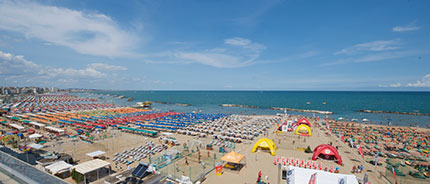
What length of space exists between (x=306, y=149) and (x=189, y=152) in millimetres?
12229

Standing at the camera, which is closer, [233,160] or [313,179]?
[313,179]

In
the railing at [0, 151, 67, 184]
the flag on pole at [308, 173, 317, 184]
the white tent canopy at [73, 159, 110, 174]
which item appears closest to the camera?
the railing at [0, 151, 67, 184]


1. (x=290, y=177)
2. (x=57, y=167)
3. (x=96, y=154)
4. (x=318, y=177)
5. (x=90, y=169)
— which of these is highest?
(x=318, y=177)

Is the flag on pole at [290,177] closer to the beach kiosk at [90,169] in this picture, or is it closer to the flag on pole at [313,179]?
the flag on pole at [313,179]

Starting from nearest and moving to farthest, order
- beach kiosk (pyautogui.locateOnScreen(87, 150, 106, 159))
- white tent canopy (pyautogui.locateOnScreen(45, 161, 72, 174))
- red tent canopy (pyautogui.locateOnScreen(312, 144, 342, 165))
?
white tent canopy (pyautogui.locateOnScreen(45, 161, 72, 174)), beach kiosk (pyautogui.locateOnScreen(87, 150, 106, 159)), red tent canopy (pyautogui.locateOnScreen(312, 144, 342, 165))

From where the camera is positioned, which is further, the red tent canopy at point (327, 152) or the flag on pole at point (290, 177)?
the red tent canopy at point (327, 152)

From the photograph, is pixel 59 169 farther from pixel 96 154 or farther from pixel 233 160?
pixel 233 160

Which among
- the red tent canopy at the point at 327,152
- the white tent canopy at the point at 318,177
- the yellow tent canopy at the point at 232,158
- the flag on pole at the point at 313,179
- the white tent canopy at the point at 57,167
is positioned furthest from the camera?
the red tent canopy at the point at 327,152

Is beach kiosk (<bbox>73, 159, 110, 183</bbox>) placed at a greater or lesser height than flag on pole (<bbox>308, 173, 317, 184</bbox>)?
lesser

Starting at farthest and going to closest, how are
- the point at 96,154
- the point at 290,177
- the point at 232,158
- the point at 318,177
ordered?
the point at 96,154
the point at 232,158
the point at 290,177
the point at 318,177

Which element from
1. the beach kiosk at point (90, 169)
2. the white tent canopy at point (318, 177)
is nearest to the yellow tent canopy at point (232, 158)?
the white tent canopy at point (318, 177)

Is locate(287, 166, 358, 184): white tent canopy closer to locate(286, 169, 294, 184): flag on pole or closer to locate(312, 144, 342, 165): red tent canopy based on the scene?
locate(286, 169, 294, 184): flag on pole

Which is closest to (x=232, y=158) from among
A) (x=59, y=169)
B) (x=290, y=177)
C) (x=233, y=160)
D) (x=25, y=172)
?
(x=233, y=160)

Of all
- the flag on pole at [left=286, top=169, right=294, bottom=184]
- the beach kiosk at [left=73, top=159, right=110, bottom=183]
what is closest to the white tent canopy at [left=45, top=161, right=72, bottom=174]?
the beach kiosk at [left=73, top=159, right=110, bottom=183]
